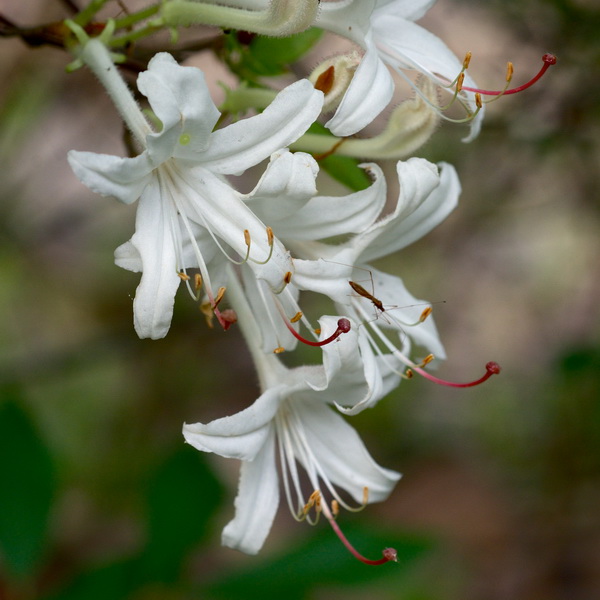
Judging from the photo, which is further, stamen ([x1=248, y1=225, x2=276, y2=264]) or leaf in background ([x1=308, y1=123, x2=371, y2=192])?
leaf in background ([x1=308, y1=123, x2=371, y2=192])

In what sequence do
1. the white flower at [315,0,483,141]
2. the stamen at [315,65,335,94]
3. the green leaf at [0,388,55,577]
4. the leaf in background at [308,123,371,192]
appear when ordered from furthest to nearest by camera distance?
the green leaf at [0,388,55,577], the leaf in background at [308,123,371,192], the stamen at [315,65,335,94], the white flower at [315,0,483,141]

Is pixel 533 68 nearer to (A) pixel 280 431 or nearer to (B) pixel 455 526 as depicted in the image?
(A) pixel 280 431

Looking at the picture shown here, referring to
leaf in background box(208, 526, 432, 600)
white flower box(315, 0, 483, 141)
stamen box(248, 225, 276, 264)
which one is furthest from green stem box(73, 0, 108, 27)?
leaf in background box(208, 526, 432, 600)

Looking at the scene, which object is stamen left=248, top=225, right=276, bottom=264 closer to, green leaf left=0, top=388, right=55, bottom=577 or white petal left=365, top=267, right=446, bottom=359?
white petal left=365, top=267, right=446, bottom=359

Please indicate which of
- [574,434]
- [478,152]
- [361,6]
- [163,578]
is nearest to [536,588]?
[574,434]

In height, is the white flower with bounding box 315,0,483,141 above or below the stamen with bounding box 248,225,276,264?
above

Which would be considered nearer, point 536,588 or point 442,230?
point 442,230

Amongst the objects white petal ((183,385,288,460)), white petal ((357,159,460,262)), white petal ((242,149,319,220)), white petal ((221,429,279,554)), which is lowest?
white petal ((221,429,279,554))
